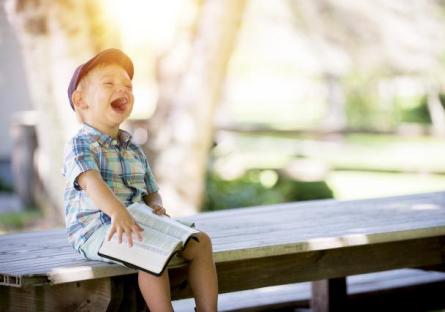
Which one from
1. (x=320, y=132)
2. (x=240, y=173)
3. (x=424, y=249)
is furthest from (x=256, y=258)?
(x=320, y=132)

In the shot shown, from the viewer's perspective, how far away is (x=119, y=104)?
341cm

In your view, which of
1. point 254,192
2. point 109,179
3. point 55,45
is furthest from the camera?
point 254,192

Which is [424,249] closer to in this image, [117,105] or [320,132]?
[117,105]

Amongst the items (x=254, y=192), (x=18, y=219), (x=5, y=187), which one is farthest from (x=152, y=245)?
(x=5, y=187)

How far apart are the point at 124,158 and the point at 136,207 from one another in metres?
0.27

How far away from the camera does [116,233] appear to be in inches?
122

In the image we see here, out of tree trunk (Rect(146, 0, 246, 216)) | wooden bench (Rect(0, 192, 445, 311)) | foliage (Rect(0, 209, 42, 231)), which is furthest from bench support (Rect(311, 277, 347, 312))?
foliage (Rect(0, 209, 42, 231))

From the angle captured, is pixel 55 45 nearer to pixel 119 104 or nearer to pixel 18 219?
pixel 18 219

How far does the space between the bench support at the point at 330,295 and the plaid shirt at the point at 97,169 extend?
1.50 meters

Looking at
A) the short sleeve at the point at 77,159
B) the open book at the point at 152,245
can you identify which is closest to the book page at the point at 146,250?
the open book at the point at 152,245

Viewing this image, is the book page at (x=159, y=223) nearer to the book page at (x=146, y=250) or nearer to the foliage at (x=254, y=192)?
the book page at (x=146, y=250)

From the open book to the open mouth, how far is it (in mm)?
462

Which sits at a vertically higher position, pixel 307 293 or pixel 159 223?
pixel 159 223

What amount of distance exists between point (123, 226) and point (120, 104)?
0.56 m
